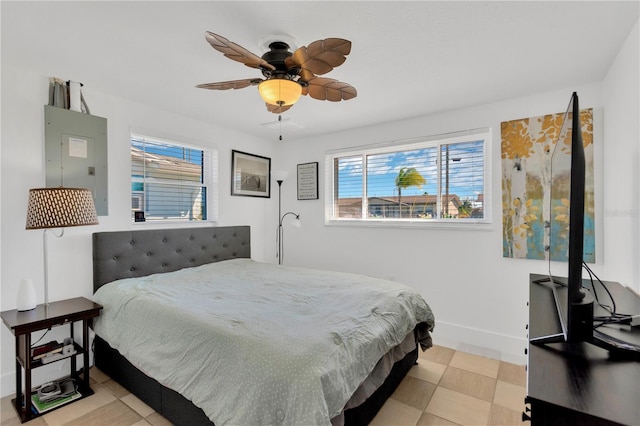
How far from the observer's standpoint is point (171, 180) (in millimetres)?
3342

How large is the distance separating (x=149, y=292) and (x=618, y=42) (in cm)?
354

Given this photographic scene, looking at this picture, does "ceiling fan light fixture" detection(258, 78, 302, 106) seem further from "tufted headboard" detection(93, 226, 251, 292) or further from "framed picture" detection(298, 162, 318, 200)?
"framed picture" detection(298, 162, 318, 200)

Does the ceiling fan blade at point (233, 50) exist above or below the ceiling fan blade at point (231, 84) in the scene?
above

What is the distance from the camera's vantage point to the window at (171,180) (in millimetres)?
3055

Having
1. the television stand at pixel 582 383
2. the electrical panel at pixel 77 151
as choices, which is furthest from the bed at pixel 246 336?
the television stand at pixel 582 383

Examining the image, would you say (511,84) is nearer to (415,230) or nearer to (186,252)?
(415,230)

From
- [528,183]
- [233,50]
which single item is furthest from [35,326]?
[528,183]

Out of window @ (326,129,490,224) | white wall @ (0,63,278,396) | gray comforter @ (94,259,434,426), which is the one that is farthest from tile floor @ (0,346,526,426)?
window @ (326,129,490,224)

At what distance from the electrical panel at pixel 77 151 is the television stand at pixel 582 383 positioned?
10.3 feet

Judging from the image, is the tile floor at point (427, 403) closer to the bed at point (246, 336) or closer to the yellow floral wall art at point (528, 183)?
the bed at point (246, 336)

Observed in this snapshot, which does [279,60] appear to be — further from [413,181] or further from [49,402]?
[49,402]

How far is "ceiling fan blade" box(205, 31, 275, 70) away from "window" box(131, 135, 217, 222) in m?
1.99

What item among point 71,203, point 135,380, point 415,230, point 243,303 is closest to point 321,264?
point 415,230

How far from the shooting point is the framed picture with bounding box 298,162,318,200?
4.14 m
